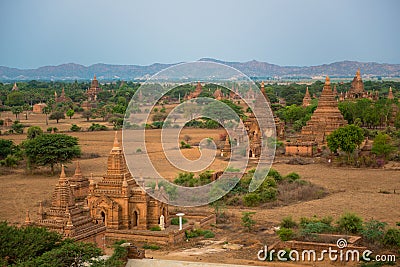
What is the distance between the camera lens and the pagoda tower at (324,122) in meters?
46.6

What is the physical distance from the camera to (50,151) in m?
35.3

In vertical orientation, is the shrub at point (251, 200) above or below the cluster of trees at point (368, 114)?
below

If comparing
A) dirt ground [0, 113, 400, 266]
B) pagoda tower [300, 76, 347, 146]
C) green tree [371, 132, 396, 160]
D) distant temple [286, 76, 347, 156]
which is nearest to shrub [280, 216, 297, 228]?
dirt ground [0, 113, 400, 266]

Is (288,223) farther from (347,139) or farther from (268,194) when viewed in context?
(347,139)

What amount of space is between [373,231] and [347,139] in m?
18.7

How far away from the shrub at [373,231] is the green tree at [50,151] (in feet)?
67.8

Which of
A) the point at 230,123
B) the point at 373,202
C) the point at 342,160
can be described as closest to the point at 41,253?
the point at 373,202

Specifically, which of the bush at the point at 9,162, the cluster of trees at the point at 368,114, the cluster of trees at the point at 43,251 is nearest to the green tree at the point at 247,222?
the cluster of trees at the point at 43,251

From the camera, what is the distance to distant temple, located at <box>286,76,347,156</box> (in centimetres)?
4284

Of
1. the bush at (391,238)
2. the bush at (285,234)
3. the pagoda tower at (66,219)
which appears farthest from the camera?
the bush at (285,234)

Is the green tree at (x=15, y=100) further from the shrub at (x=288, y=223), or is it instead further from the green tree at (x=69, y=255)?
the green tree at (x=69, y=255)

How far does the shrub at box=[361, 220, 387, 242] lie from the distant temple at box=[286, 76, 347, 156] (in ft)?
72.9

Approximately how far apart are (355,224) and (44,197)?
14908mm

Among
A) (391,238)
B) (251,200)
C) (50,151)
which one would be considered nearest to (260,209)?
(251,200)
